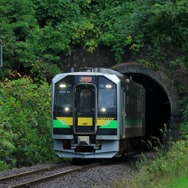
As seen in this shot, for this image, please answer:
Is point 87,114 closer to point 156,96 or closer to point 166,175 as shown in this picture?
point 166,175

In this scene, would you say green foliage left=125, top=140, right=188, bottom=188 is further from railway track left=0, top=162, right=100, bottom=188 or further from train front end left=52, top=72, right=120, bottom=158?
train front end left=52, top=72, right=120, bottom=158

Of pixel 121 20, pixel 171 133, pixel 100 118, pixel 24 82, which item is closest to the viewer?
pixel 100 118

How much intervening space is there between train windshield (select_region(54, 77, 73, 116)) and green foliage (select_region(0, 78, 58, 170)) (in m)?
1.48

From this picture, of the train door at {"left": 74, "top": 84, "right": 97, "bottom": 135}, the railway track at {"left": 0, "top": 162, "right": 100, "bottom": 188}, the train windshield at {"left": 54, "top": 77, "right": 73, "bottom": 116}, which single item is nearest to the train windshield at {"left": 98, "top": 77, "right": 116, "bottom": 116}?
the train door at {"left": 74, "top": 84, "right": 97, "bottom": 135}

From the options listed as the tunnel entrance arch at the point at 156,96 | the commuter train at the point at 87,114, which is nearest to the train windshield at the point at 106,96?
the commuter train at the point at 87,114

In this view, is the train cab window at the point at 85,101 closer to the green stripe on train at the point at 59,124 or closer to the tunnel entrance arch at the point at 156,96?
the green stripe on train at the point at 59,124

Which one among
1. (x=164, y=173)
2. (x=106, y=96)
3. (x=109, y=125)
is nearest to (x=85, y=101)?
(x=106, y=96)

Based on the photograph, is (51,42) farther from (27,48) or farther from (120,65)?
(120,65)

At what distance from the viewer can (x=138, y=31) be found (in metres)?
19.7

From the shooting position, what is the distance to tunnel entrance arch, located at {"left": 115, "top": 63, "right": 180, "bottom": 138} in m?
24.8

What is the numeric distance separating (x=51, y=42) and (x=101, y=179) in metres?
12.9

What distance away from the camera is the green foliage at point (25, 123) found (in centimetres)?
1820

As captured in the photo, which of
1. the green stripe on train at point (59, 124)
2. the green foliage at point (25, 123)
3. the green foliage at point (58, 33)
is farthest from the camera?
the green foliage at point (58, 33)

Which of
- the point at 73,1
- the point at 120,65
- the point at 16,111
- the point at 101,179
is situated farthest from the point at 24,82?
the point at 101,179
